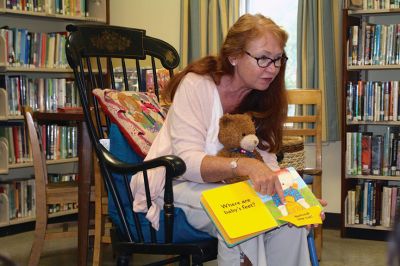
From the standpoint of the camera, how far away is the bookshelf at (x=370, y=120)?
3.57 metres

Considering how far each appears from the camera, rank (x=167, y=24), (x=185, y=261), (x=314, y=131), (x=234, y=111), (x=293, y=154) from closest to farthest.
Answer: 1. (x=185, y=261)
2. (x=234, y=111)
3. (x=293, y=154)
4. (x=314, y=131)
5. (x=167, y=24)

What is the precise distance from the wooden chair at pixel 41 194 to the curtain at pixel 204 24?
1.63 metres

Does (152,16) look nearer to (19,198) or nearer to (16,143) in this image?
(16,143)

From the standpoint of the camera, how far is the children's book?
1.36m

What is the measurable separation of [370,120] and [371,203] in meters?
0.53

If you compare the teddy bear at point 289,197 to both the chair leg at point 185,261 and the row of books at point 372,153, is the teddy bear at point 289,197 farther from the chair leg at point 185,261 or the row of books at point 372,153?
the row of books at point 372,153

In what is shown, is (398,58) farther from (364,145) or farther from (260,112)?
(260,112)

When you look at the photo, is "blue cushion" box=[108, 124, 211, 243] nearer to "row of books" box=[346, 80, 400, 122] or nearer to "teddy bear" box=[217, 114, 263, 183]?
"teddy bear" box=[217, 114, 263, 183]

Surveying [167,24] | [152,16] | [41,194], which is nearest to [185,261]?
[41,194]

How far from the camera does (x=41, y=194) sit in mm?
2789

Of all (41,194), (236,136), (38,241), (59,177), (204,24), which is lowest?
(38,241)

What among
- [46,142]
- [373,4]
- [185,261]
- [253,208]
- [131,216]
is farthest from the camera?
[46,142]

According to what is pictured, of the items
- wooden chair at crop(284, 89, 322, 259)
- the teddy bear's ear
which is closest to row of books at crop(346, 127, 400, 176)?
wooden chair at crop(284, 89, 322, 259)

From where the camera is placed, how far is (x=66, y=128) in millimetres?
3971
